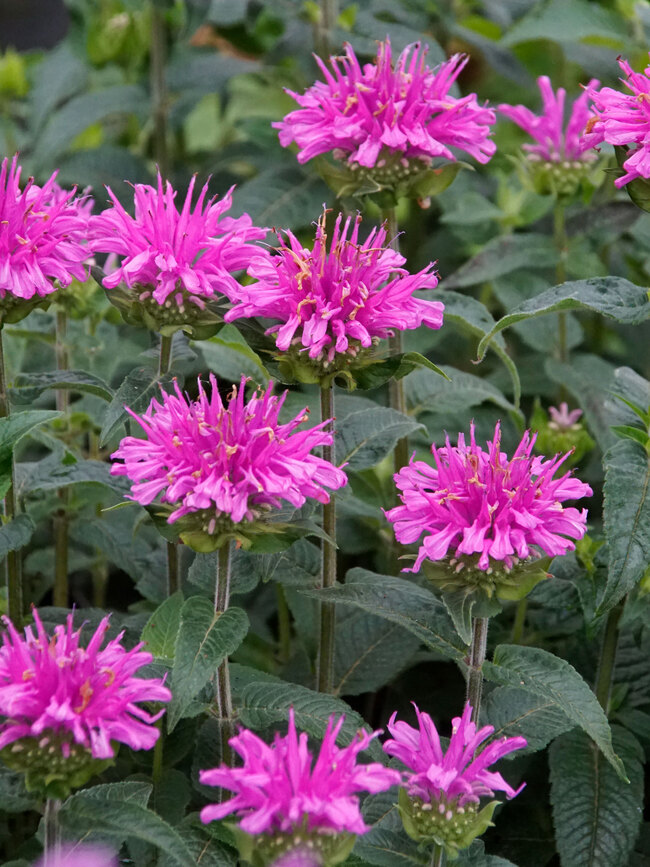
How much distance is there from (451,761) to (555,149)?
81 cm

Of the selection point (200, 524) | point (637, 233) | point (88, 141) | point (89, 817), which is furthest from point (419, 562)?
point (88, 141)

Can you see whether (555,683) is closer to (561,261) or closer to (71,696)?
(71,696)

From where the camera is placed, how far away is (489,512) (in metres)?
0.78

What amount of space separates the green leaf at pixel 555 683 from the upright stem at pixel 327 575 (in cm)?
16

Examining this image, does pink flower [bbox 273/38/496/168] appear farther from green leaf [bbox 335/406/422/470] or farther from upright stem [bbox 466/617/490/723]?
upright stem [bbox 466/617/490/723]

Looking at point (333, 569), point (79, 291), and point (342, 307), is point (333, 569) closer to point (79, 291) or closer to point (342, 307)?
point (342, 307)

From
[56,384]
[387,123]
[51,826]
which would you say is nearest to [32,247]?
[56,384]

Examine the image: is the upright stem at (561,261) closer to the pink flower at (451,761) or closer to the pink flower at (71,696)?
the pink flower at (451,761)

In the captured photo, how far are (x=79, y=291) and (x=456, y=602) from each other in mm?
570

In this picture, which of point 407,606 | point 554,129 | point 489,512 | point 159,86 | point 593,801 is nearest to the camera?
point 489,512

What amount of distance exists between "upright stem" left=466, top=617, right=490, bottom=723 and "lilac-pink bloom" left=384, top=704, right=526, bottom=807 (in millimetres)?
69

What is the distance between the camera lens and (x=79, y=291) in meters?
1.16

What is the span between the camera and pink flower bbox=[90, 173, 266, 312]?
848mm

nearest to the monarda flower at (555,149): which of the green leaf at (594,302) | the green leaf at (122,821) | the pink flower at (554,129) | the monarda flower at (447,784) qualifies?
the pink flower at (554,129)
